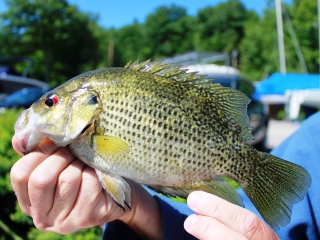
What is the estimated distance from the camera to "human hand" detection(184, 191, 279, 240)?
1131 mm

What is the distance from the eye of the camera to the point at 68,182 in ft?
3.90

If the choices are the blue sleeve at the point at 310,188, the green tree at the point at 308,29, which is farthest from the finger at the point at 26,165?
the green tree at the point at 308,29

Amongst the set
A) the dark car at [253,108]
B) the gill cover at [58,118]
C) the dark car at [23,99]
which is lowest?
the dark car at [23,99]

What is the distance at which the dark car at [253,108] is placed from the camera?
21.4 feet

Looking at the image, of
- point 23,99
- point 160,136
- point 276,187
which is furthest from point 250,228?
point 23,99

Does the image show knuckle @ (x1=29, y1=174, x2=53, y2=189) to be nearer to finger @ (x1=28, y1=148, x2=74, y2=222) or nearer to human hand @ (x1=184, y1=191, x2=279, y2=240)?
finger @ (x1=28, y1=148, x2=74, y2=222)

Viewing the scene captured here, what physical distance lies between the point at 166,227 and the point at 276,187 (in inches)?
19.1

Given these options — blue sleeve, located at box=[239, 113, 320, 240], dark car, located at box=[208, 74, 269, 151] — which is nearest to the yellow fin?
blue sleeve, located at box=[239, 113, 320, 240]

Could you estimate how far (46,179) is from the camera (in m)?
1.16

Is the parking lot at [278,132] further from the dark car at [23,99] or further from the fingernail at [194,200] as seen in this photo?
the fingernail at [194,200]

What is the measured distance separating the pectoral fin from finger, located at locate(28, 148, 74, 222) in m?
0.12

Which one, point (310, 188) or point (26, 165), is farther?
point (310, 188)

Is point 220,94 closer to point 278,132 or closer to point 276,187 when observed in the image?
point 276,187

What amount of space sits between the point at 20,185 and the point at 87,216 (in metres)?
0.24
